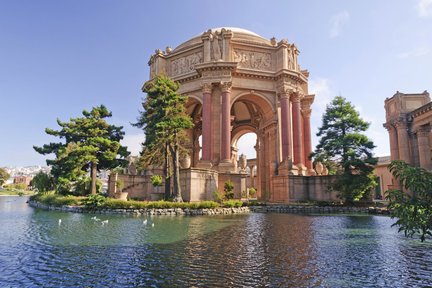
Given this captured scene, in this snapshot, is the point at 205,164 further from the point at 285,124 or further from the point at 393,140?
the point at 393,140

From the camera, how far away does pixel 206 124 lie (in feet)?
104

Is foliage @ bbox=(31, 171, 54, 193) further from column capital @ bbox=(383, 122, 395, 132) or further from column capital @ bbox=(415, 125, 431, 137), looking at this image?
column capital @ bbox=(415, 125, 431, 137)

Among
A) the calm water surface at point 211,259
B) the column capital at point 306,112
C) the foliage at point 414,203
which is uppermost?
the column capital at point 306,112

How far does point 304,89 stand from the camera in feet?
133

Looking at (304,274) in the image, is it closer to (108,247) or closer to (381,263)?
(381,263)

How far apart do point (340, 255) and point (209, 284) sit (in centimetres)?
460

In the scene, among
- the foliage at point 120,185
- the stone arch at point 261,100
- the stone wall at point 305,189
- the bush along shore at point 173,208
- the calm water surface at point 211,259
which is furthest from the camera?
the stone arch at point 261,100

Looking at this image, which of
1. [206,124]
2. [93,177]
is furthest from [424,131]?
[93,177]

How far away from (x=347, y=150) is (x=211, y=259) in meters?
23.7

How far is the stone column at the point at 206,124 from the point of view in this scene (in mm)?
31219

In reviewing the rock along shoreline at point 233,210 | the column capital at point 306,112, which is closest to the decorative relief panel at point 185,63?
the column capital at point 306,112

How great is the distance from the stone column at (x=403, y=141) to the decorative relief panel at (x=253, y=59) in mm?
15998

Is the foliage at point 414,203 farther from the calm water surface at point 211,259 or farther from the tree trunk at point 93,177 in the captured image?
the tree trunk at point 93,177

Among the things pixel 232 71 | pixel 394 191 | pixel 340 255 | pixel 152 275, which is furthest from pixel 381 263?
pixel 232 71
